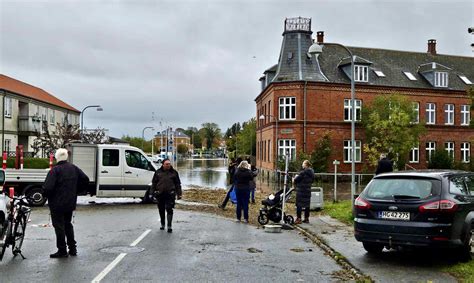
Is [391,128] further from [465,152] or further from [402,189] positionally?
[402,189]

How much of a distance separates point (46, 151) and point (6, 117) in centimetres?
471

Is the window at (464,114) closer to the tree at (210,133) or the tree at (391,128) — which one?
the tree at (391,128)

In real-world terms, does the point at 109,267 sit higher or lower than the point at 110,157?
lower

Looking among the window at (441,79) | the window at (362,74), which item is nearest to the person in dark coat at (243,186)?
the window at (362,74)

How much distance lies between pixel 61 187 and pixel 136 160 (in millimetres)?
11196

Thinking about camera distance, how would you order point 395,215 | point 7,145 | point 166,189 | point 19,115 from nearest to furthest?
point 395,215, point 166,189, point 7,145, point 19,115

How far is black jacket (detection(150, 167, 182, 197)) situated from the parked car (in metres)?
5.12

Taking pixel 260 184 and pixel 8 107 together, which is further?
pixel 8 107

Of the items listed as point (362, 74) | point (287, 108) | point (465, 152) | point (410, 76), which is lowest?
point (465, 152)

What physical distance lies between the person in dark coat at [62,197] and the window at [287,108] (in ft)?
119

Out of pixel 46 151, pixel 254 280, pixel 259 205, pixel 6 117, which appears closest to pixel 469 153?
pixel 259 205

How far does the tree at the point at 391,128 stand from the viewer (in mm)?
41875

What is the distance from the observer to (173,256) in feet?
29.3

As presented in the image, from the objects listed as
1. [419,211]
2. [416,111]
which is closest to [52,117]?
[416,111]
